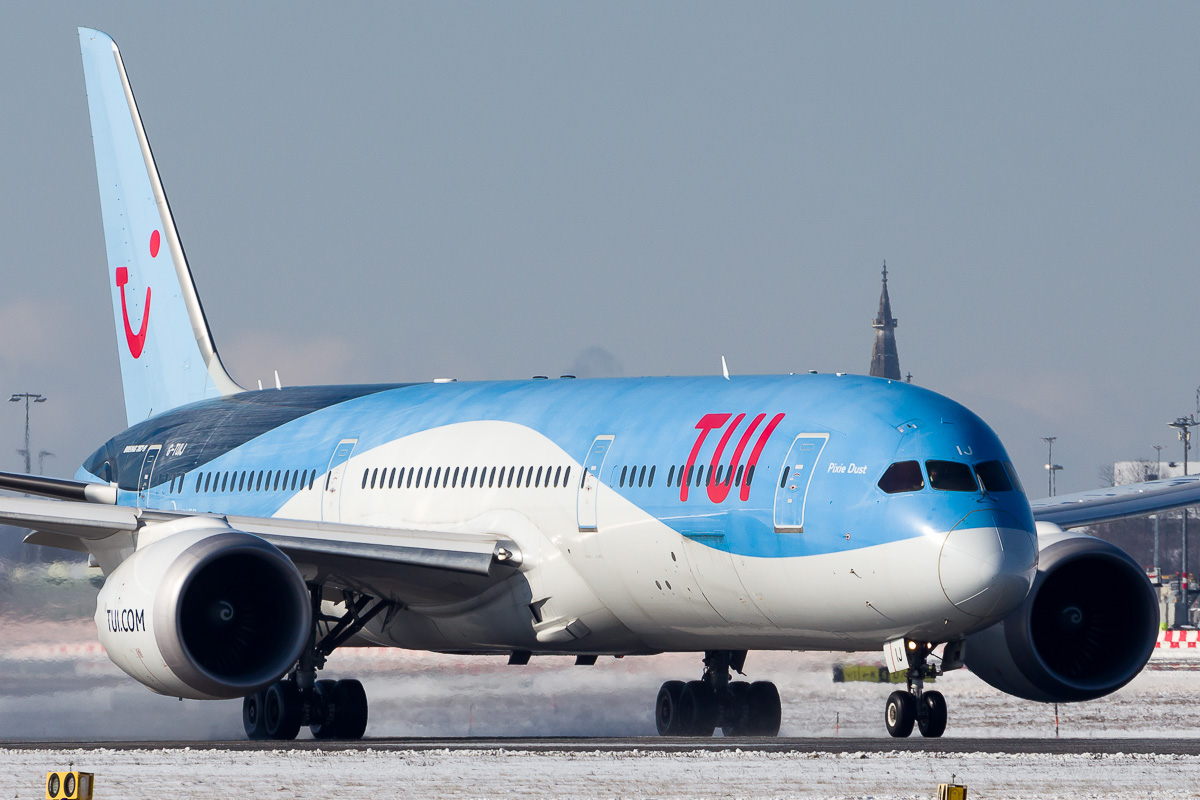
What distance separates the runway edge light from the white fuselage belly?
9.46m

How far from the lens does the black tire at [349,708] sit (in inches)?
1011

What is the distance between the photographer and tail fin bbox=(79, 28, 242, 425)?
33.1 metres

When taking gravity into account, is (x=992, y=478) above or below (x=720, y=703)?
above

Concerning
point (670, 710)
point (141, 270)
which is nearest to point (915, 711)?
point (670, 710)

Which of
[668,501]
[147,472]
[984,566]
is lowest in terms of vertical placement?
[984,566]

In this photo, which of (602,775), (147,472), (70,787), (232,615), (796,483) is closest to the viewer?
(70,787)

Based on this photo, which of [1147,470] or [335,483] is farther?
[1147,470]

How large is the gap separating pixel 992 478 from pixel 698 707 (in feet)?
24.1

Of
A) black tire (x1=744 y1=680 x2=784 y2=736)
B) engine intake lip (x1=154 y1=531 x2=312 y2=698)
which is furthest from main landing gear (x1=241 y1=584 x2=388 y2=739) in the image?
black tire (x1=744 y1=680 x2=784 y2=736)

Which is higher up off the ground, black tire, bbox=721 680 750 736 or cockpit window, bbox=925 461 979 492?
cockpit window, bbox=925 461 979 492

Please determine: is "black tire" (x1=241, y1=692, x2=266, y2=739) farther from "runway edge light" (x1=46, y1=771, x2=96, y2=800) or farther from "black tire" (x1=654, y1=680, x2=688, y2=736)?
"runway edge light" (x1=46, y1=771, x2=96, y2=800)

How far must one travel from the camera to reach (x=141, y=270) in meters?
33.8

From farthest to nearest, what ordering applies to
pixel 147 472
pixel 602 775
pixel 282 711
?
pixel 147 472 → pixel 282 711 → pixel 602 775

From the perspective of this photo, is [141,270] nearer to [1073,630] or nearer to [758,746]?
[1073,630]
